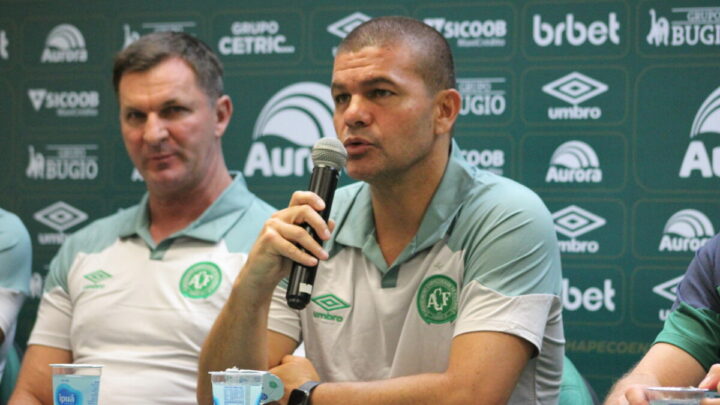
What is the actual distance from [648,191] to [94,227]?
1.95 meters

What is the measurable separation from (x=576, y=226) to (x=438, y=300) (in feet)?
3.36

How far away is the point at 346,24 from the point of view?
3.68 meters

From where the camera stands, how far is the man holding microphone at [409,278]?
238 centimetres

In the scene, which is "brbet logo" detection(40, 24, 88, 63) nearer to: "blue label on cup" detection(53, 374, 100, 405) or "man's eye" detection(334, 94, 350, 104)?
"man's eye" detection(334, 94, 350, 104)

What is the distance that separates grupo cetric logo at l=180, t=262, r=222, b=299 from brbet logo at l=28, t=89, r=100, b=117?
110cm

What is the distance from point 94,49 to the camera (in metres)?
3.94

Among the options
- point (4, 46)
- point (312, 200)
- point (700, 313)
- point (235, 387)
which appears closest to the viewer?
point (235, 387)

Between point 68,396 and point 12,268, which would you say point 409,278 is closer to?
point 68,396

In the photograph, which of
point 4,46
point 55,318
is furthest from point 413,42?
point 4,46

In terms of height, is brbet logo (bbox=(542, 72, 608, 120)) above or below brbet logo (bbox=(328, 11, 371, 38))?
below

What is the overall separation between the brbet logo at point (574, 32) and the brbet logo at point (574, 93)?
13cm

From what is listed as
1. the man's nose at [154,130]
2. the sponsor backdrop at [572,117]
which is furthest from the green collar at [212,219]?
the sponsor backdrop at [572,117]

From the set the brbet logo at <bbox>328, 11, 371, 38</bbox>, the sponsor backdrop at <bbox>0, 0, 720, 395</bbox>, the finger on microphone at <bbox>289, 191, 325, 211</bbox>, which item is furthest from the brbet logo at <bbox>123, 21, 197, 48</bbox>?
the finger on microphone at <bbox>289, 191, 325, 211</bbox>

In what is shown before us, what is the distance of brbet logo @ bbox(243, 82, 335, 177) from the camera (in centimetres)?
369
